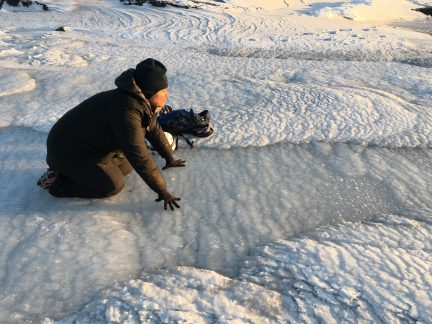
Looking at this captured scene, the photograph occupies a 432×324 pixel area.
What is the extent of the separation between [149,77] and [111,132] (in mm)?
398

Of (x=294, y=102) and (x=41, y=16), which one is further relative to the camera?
(x=41, y=16)

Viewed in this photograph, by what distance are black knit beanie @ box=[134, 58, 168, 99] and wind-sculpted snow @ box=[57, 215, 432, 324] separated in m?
0.89

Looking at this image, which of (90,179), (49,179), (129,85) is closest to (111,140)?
(90,179)

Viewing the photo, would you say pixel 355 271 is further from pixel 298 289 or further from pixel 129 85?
pixel 129 85

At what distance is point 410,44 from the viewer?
5.13m

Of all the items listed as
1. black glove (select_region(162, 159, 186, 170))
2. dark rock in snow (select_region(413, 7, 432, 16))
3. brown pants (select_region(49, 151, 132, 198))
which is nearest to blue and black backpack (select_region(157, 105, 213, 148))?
black glove (select_region(162, 159, 186, 170))

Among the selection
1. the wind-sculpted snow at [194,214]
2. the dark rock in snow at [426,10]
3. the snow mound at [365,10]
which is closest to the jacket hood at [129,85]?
the wind-sculpted snow at [194,214]

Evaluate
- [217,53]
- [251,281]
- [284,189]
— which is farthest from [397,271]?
[217,53]

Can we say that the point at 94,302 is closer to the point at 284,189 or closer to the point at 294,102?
the point at 284,189

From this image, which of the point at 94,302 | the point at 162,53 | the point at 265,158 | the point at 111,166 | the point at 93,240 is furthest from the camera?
the point at 162,53

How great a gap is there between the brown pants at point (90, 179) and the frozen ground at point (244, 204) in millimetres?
67

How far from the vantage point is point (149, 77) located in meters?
1.99

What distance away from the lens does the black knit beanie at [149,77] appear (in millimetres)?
1981

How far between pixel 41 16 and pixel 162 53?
8.24 ft
